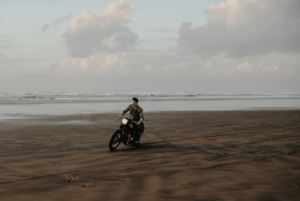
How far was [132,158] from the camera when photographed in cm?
769

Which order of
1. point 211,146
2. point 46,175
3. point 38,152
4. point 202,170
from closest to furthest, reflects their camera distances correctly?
point 46,175 < point 202,170 < point 38,152 < point 211,146

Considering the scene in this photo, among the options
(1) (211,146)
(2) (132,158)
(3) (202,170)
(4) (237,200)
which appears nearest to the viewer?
(4) (237,200)

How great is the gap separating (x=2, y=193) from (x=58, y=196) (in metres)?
0.99

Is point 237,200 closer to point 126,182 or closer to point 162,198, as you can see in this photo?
point 162,198

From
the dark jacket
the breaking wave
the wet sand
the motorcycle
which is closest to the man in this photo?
the dark jacket

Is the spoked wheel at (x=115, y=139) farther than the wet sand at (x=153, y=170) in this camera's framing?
Yes

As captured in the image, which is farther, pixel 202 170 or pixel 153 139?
pixel 153 139

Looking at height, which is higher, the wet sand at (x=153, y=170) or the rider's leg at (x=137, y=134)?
the rider's leg at (x=137, y=134)

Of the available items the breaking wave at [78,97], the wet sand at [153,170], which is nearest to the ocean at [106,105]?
the breaking wave at [78,97]

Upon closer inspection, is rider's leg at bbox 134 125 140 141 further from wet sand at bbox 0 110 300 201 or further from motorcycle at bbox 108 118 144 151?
wet sand at bbox 0 110 300 201

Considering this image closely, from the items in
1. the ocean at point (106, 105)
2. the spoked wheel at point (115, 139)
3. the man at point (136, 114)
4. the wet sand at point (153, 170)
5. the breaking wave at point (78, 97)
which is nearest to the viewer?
the wet sand at point (153, 170)

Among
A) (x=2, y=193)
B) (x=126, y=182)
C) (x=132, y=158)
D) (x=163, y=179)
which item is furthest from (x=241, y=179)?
(x=2, y=193)

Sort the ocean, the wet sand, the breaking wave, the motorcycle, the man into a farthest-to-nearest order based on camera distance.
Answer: the breaking wave, the ocean, the man, the motorcycle, the wet sand

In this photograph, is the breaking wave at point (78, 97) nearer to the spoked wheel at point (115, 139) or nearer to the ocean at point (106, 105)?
the ocean at point (106, 105)
